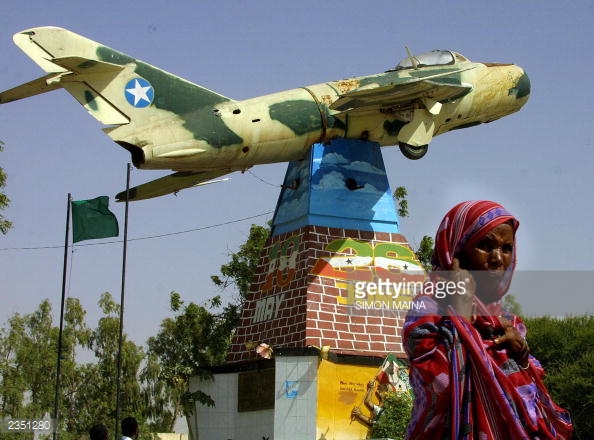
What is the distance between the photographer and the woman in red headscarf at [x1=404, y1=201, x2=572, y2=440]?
20.8 feet

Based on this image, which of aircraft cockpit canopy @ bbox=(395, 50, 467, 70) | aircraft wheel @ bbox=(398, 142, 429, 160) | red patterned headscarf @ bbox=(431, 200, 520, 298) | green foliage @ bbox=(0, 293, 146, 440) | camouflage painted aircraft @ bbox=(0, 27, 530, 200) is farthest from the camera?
green foliage @ bbox=(0, 293, 146, 440)

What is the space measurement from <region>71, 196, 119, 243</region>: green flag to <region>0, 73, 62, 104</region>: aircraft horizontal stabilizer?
4.76 meters

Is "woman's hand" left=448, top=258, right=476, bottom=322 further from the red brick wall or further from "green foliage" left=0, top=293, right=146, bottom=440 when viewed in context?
"green foliage" left=0, top=293, right=146, bottom=440

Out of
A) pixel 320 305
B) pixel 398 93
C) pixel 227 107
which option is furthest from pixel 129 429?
pixel 398 93

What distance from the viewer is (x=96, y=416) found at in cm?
4866

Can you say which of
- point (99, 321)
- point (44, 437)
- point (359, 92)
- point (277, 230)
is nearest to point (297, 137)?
point (359, 92)

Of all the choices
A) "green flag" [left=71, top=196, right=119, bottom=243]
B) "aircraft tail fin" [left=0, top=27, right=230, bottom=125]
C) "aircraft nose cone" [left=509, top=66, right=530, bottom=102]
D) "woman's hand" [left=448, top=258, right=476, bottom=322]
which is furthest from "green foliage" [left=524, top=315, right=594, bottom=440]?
"woman's hand" [left=448, top=258, right=476, bottom=322]

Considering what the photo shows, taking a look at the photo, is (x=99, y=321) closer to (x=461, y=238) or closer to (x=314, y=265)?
(x=314, y=265)

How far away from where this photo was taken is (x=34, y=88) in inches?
838

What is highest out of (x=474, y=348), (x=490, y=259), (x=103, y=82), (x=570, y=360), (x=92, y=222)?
(x=103, y=82)

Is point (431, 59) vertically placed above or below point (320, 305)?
above

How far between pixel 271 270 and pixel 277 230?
102 cm

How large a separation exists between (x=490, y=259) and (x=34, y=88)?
16.3 m

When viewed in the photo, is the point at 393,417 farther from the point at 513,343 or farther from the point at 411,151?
the point at 513,343
